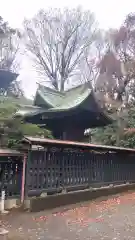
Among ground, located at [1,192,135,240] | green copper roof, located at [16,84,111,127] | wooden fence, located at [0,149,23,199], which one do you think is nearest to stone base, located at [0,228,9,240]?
ground, located at [1,192,135,240]

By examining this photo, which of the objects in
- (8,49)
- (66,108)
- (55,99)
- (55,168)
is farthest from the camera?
(8,49)

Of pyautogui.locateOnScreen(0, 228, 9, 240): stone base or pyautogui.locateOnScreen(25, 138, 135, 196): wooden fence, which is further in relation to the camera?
pyautogui.locateOnScreen(25, 138, 135, 196): wooden fence

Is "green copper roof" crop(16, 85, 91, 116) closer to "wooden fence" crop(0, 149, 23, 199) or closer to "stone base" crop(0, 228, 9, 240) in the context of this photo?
"wooden fence" crop(0, 149, 23, 199)

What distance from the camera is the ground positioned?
Answer: 6481 millimetres

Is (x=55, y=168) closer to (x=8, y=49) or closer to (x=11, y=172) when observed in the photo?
(x=11, y=172)

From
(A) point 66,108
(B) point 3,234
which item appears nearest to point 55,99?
(A) point 66,108

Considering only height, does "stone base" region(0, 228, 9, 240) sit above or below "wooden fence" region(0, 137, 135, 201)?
below

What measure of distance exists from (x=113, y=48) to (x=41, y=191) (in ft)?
74.6

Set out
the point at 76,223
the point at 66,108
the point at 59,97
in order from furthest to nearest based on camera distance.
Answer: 1. the point at 59,97
2. the point at 66,108
3. the point at 76,223

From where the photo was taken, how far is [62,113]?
15.8 m

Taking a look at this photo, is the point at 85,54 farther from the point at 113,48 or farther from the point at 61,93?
the point at 61,93

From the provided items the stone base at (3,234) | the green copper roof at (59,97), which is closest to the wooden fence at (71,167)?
the stone base at (3,234)

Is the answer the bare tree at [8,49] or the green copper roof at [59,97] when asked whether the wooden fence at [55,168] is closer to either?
the green copper roof at [59,97]

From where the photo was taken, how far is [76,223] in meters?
7.72
